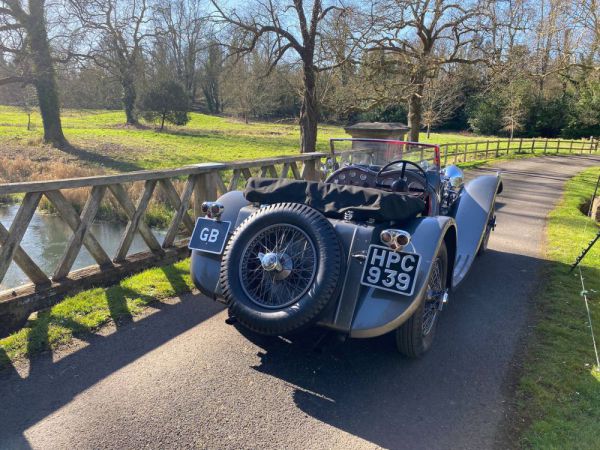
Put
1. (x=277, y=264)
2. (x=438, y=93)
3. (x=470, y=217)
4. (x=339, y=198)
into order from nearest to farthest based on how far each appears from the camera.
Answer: (x=277, y=264) → (x=339, y=198) → (x=470, y=217) → (x=438, y=93)

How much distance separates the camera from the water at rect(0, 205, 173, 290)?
783 centimetres

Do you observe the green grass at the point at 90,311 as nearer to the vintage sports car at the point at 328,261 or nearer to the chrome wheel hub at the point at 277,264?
the vintage sports car at the point at 328,261

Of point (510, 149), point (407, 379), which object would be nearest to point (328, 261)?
point (407, 379)

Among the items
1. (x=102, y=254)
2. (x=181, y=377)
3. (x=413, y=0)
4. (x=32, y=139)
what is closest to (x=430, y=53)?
(x=413, y=0)

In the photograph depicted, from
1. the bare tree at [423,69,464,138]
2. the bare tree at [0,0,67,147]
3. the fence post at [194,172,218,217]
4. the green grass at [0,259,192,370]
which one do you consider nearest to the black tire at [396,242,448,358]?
the green grass at [0,259,192,370]

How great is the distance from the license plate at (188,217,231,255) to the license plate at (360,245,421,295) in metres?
1.29

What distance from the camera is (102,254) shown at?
4.77 meters

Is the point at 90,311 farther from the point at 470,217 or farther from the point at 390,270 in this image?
the point at 470,217

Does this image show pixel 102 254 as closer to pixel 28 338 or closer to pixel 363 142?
pixel 28 338

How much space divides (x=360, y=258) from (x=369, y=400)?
95 centimetres

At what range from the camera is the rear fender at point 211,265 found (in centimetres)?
359

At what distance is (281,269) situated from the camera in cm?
311

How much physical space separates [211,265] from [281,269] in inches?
32.5

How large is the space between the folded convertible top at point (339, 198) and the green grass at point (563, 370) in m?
1.51
